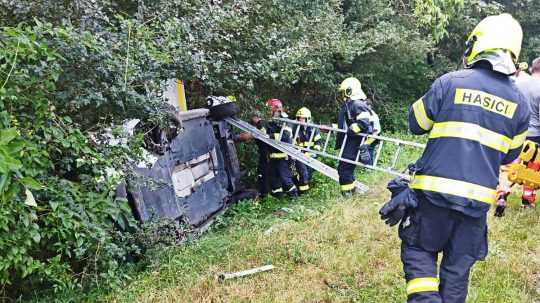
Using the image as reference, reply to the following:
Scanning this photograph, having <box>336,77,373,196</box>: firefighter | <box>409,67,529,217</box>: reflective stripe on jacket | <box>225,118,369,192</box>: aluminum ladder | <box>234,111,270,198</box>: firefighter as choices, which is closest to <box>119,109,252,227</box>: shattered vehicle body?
<box>225,118,369,192</box>: aluminum ladder

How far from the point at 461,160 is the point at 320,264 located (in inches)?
66.5

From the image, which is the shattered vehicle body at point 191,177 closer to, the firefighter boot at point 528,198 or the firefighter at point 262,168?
the firefighter at point 262,168

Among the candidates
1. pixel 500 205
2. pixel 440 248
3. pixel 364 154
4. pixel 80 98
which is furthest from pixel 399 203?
pixel 364 154

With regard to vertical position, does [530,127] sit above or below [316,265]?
above

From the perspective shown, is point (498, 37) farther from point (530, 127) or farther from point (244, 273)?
point (530, 127)

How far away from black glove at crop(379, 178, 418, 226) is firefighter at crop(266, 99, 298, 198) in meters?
4.63

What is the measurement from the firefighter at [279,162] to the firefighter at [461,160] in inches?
185

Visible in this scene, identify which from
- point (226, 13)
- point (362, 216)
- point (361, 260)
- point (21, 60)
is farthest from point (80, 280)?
point (362, 216)

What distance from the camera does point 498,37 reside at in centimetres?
252

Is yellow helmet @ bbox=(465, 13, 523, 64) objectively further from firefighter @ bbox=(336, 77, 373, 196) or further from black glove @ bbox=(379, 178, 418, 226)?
firefighter @ bbox=(336, 77, 373, 196)

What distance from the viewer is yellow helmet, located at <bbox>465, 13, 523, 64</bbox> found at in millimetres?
2518

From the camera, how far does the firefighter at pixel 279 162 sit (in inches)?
290

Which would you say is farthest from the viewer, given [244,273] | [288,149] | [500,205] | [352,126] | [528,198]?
[288,149]

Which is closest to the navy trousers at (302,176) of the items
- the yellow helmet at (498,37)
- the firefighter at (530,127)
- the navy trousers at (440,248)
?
the firefighter at (530,127)
